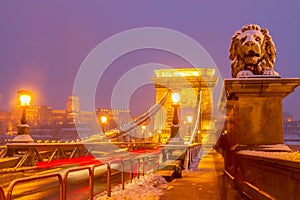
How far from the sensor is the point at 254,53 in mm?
6277

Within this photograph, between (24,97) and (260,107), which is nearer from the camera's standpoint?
(260,107)

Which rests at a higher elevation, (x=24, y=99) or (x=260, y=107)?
(x=24, y=99)

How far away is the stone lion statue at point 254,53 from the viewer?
244 inches

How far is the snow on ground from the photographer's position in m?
6.67

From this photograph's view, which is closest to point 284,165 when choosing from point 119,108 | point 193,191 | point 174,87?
point 193,191

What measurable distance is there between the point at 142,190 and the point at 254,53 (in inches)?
141

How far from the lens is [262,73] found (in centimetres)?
632

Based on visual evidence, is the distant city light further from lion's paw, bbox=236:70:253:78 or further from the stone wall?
lion's paw, bbox=236:70:253:78

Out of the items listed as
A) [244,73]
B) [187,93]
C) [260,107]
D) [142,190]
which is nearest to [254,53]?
[244,73]

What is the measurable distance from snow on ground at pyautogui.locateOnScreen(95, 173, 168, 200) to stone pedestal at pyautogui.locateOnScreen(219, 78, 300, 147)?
6.92ft

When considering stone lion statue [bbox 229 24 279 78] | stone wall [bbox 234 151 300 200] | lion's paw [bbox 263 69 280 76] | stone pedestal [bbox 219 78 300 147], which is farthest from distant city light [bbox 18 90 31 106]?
lion's paw [bbox 263 69 280 76]

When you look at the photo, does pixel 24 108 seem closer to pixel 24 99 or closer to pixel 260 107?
pixel 24 99

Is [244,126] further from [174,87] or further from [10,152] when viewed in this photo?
[174,87]

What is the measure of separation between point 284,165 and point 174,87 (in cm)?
5094
